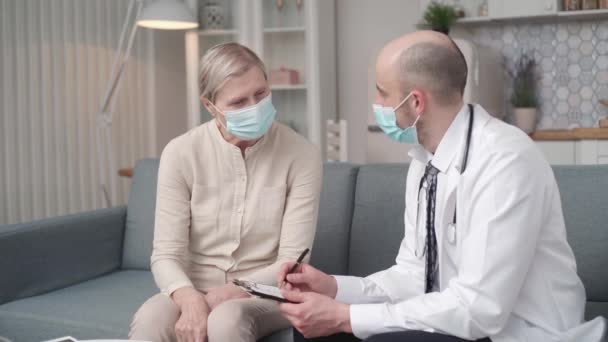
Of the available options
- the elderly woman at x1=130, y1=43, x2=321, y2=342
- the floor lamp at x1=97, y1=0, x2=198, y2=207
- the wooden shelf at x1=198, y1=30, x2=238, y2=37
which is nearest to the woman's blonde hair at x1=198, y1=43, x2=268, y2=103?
the elderly woman at x1=130, y1=43, x2=321, y2=342

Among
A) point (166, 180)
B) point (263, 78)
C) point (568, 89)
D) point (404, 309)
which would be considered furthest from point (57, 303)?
point (568, 89)

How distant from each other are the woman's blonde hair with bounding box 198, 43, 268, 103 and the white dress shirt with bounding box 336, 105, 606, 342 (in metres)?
0.63

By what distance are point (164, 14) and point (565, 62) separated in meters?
2.39

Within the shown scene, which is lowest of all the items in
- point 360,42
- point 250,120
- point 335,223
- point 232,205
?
point 335,223

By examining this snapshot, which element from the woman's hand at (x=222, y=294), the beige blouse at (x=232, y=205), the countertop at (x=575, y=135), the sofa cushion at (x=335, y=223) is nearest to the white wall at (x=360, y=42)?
the countertop at (x=575, y=135)

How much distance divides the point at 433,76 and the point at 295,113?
10.5 ft

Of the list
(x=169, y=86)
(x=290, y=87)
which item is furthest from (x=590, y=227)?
(x=169, y=86)

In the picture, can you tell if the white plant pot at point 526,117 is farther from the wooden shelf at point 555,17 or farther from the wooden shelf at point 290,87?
the wooden shelf at point 290,87

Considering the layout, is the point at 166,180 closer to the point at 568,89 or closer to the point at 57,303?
the point at 57,303

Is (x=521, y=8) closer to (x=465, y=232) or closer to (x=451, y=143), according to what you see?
(x=451, y=143)

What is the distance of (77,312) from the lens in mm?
2076

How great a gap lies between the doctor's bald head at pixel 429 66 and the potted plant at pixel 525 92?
2.93m

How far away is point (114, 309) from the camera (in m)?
2.07

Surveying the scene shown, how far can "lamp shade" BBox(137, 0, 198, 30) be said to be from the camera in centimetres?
369
